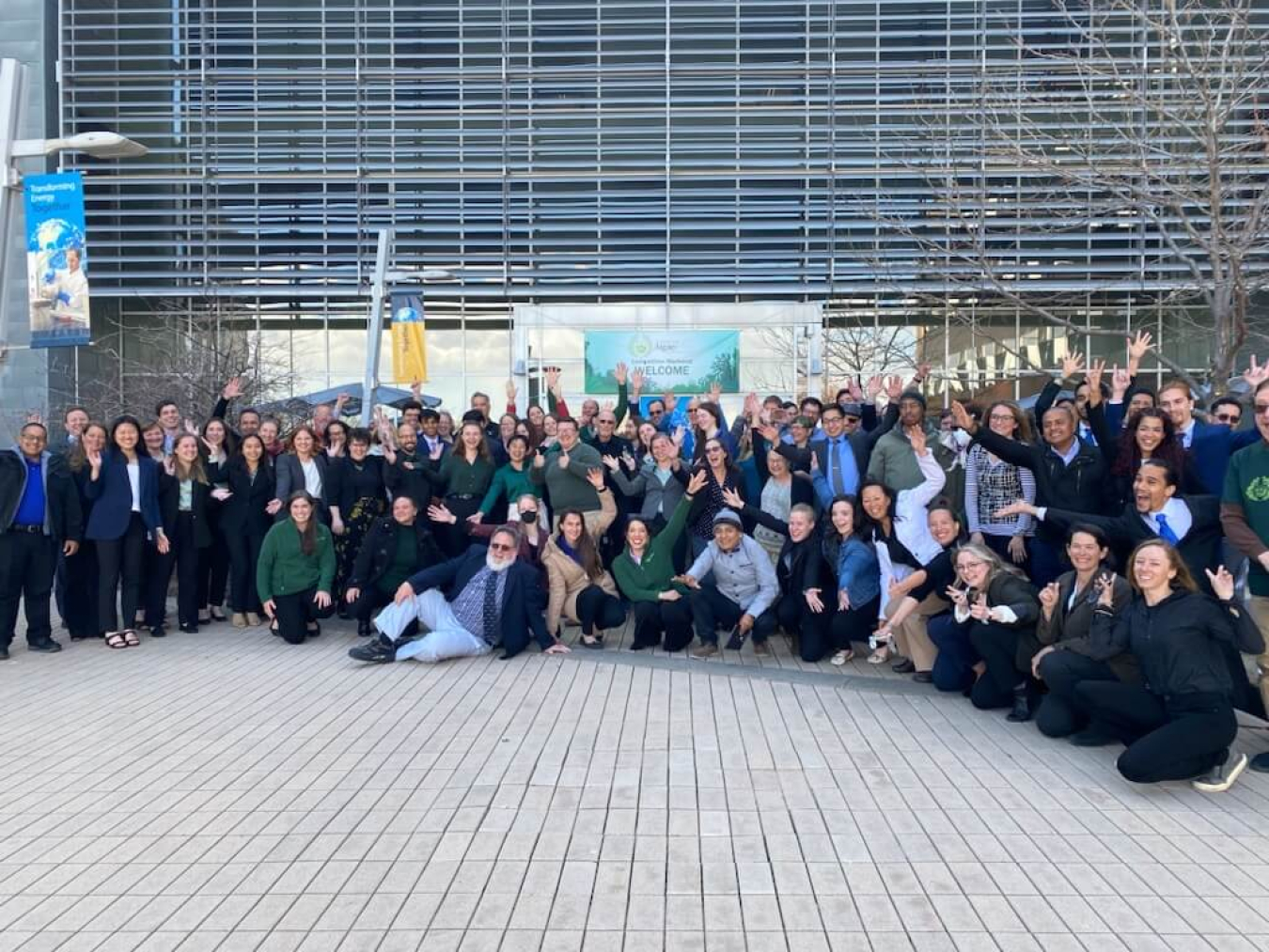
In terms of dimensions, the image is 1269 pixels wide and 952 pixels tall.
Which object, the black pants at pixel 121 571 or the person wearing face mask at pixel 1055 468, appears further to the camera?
the black pants at pixel 121 571

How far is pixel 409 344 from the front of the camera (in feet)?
51.2

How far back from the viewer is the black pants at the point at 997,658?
6.62 m

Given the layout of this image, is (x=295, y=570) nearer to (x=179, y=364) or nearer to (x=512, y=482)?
(x=512, y=482)

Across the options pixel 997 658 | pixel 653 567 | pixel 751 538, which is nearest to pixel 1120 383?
pixel 997 658

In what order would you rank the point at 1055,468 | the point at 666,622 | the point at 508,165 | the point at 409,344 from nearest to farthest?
1. the point at 1055,468
2. the point at 666,622
3. the point at 409,344
4. the point at 508,165

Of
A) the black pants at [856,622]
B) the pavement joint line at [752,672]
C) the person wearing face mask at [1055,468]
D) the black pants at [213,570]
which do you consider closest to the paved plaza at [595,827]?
the pavement joint line at [752,672]

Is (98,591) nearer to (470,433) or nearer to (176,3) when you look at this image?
(470,433)

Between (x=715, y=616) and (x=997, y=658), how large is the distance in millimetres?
2736

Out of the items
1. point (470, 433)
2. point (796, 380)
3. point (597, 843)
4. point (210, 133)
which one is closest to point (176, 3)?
point (210, 133)

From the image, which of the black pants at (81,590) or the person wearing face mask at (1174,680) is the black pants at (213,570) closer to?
the black pants at (81,590)

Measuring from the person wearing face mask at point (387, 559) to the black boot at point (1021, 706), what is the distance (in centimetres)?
524

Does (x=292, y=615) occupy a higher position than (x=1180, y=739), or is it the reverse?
(x=1180, y=739)

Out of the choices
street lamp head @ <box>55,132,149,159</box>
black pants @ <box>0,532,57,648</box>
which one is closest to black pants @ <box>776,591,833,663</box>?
black pants @ <box>0,532,57,648</box>

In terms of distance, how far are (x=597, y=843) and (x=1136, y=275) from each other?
70.0 feet
